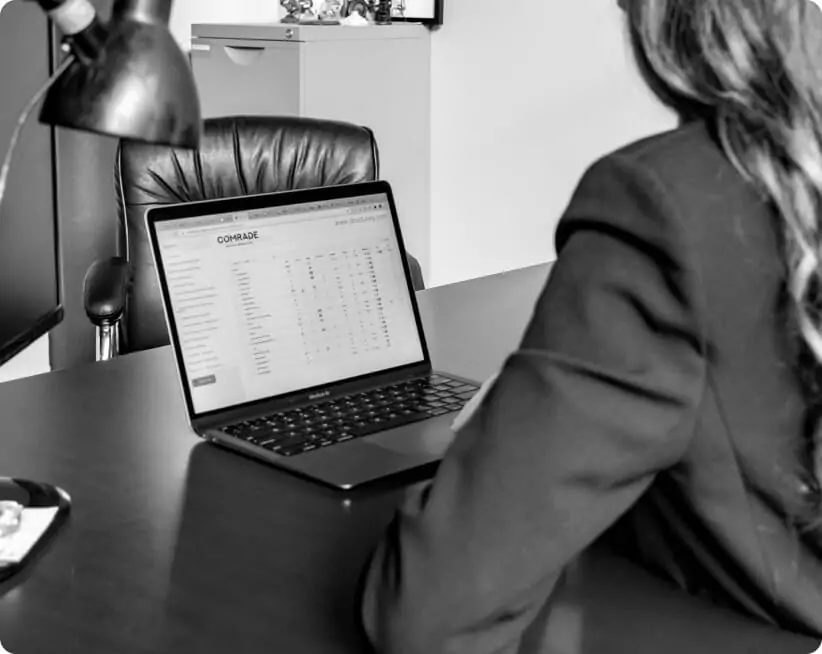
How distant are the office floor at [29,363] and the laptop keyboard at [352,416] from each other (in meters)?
1.82

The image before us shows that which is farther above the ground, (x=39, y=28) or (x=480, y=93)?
(x=39, y=28)

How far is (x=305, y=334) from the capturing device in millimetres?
1510

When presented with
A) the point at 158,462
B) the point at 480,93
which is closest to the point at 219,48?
the point at 480,93

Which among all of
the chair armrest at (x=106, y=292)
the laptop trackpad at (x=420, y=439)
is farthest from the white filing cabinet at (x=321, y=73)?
the laptop trackpad at (x=420, y=439)

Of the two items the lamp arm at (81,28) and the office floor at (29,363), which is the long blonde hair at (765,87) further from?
the office floor at (29,363)

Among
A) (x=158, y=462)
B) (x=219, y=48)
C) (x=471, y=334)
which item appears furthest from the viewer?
(x=219, y=48)

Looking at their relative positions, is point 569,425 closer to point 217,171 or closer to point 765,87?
point 765,87

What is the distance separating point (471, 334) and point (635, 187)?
3.34 ft

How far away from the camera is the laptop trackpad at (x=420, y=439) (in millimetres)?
1338

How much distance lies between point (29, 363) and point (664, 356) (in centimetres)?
263

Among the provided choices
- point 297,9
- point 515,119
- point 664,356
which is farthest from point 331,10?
point 664,356

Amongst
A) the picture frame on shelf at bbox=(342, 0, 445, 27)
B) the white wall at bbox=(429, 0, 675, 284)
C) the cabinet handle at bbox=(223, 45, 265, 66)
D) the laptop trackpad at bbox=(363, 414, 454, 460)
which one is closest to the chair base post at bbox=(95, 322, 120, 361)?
the laptop trackpad at bbox=(363, 414, 454, 460)

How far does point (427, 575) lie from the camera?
877mm

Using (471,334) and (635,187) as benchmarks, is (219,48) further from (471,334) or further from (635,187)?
(635,187)
